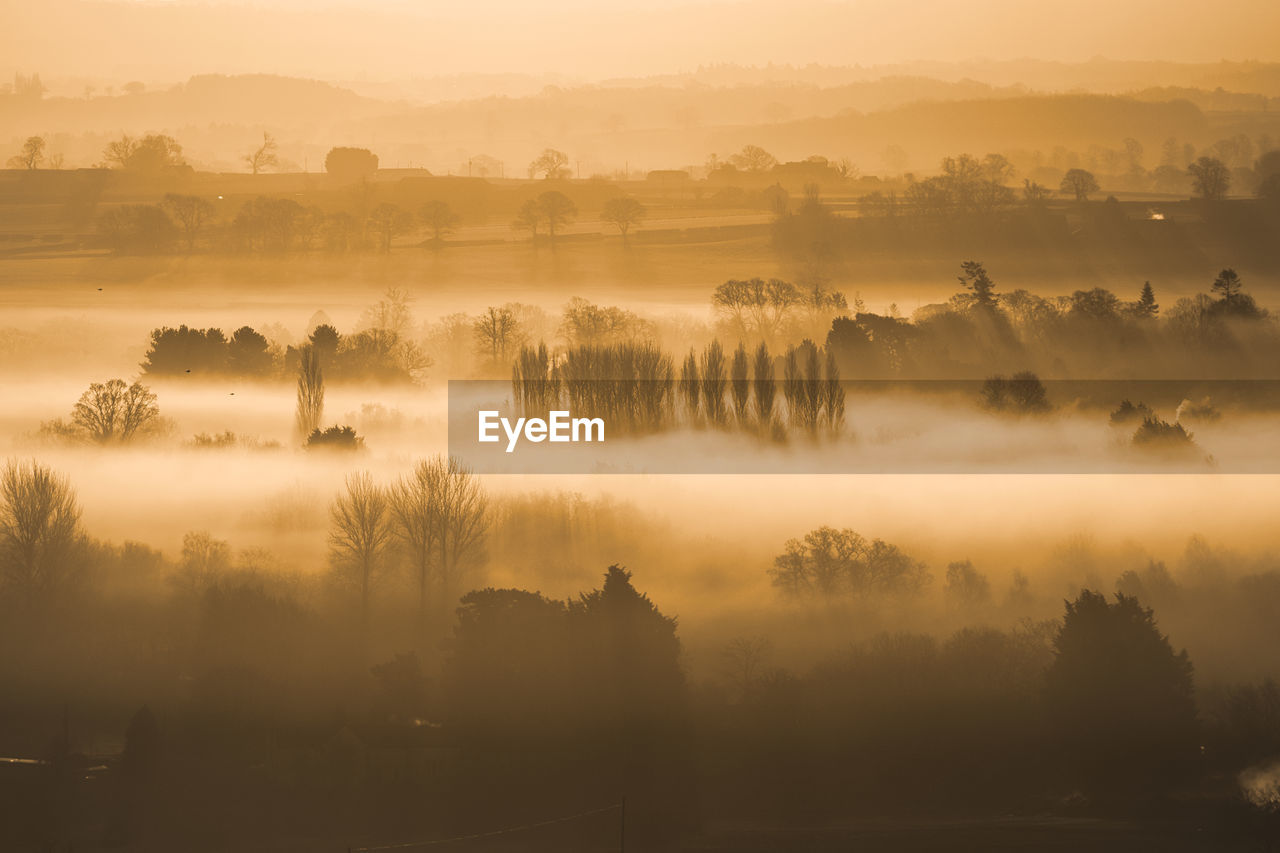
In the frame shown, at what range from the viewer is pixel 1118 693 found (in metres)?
36.7

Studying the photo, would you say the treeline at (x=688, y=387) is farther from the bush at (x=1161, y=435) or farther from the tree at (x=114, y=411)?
the tree at (x=114, y=411)

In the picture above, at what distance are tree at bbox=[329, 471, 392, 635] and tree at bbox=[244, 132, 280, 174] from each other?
1140 cm

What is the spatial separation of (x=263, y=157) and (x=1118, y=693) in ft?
108

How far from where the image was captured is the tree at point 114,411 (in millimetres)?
37969

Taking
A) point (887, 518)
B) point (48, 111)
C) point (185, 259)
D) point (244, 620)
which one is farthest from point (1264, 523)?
point (48, 111)

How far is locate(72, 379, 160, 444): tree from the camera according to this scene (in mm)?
37969

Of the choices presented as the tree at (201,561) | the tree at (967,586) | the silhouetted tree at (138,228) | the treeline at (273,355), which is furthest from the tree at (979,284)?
the silhouetted tree at (138,228)

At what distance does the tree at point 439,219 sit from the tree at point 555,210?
281 centimetres

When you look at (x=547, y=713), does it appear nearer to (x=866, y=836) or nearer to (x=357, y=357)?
(x=866, y=836)

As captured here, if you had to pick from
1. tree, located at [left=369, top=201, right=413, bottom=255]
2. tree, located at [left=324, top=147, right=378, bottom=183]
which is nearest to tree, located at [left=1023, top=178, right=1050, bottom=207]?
tree, located at [left=369, top=201, right=413, bottom=255]

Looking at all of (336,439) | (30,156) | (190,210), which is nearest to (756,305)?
(336,439)

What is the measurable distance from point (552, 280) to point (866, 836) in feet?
64.1

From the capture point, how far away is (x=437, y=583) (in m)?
37.8

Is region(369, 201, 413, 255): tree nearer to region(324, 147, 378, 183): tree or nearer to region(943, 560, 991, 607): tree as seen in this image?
region(324, 147, 378, 183): tree
